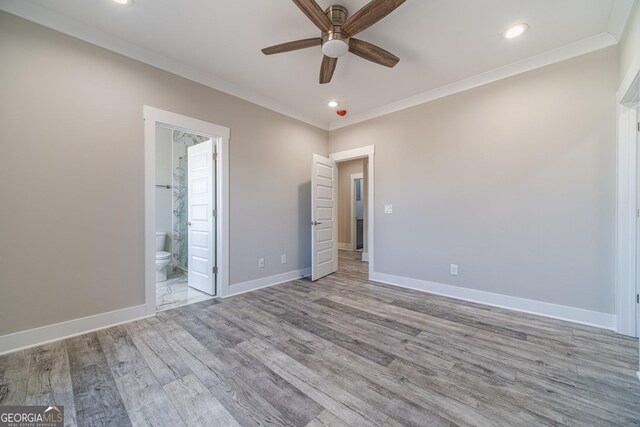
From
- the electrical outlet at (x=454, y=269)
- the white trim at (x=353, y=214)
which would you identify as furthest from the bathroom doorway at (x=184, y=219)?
the white trim at (x=353, y=214)

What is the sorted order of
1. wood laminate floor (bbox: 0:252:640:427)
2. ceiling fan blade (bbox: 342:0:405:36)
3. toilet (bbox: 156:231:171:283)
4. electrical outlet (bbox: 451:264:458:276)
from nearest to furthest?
wood laminate floor (bbox: 0:252:640:427), ceiling fan blade (bbox: 342:0:405:36), electrical outlet (bbox: 451:264:458:276), toilet (bbox: 156:231:171:283)

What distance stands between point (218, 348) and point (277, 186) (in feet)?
7.72

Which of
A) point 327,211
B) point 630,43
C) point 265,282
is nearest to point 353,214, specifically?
point 327,211

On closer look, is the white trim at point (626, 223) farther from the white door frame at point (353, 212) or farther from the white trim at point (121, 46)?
the white door frame at point (353, 212)

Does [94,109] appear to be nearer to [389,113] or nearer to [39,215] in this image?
[39,215]

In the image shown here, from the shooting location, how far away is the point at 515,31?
2162 mm

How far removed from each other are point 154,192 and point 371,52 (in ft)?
8.37

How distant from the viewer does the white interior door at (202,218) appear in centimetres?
315

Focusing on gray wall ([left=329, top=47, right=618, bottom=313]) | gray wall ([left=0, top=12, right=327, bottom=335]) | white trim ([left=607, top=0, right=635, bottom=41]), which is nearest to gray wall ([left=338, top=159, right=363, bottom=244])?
gray wall ([left=329, top=47, right=618, bottom=313])

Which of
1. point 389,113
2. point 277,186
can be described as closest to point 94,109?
point 277,186

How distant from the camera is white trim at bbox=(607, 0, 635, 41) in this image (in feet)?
6.08

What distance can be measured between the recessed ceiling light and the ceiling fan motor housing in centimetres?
149

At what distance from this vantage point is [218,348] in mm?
1942

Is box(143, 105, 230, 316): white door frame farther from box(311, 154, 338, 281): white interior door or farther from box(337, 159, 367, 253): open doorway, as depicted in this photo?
box(337, 159, 367, 253): open doorway
